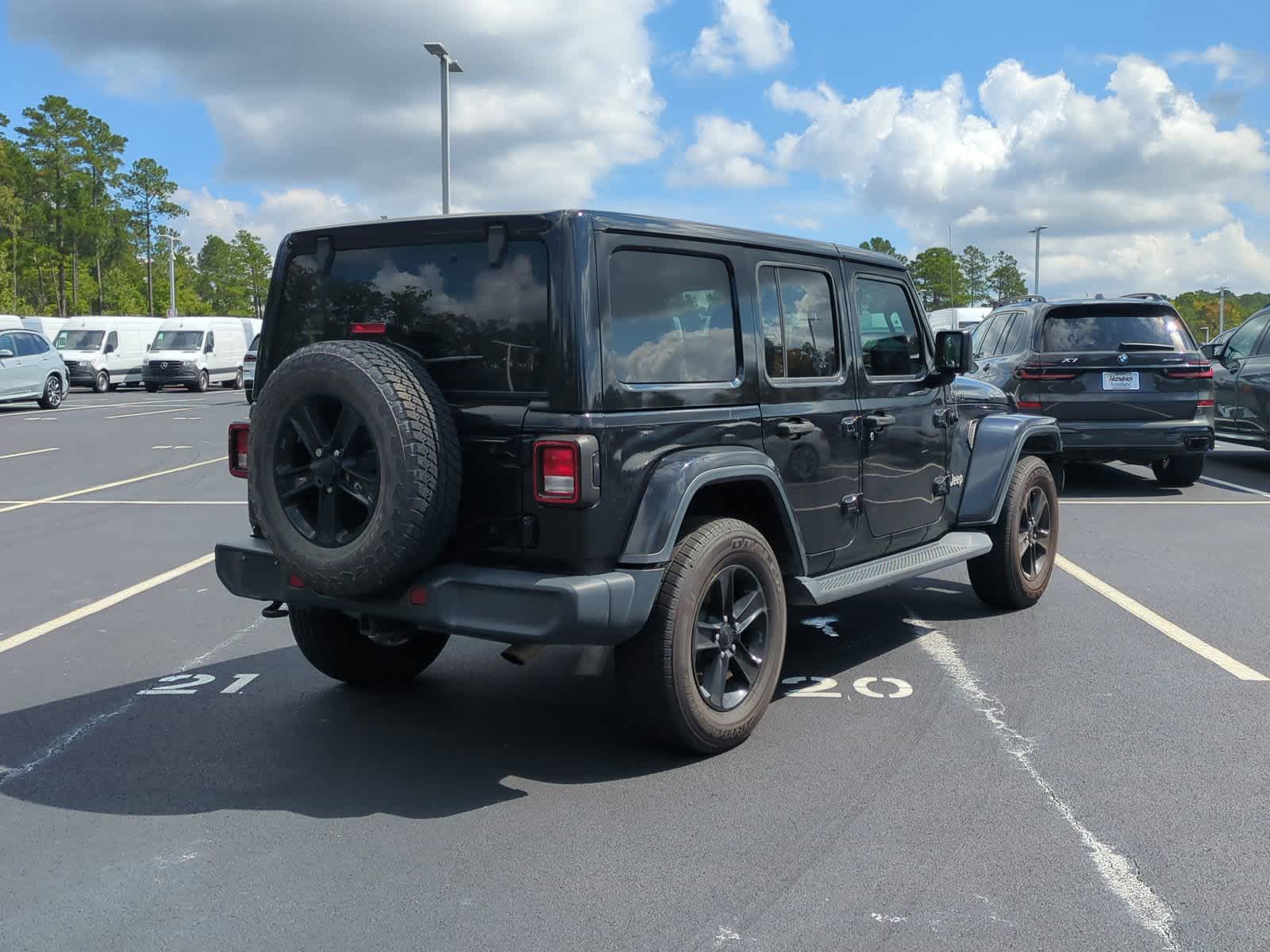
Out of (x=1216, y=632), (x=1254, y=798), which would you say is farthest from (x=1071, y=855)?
(x=1216, y=632)

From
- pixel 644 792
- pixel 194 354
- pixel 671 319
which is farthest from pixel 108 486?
pixel 194 354

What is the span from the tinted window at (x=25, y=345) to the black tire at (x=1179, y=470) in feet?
74.0

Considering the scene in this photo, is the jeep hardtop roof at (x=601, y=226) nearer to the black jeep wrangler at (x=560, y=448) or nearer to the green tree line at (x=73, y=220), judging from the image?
the black jeep wrangler at (x=560, y=448)

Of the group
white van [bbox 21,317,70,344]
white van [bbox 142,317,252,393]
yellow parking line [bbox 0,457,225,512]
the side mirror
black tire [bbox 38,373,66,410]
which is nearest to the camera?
the side mirror

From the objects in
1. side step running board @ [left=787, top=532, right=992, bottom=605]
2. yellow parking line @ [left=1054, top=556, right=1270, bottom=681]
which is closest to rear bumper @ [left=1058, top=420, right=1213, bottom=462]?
yellow parking line @ [left=1054, top=556, right=1270, bottom=681]

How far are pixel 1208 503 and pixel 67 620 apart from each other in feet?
30.7

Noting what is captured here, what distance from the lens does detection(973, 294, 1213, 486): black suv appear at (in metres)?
11.4

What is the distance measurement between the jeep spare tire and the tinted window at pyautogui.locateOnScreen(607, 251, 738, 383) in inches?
27.1

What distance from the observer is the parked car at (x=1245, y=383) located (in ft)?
43.0

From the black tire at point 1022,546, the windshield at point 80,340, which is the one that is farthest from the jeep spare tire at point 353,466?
the windshield at point 80,340

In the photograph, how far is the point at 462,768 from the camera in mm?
4473

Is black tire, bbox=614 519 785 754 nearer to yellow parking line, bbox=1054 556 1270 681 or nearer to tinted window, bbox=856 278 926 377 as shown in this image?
tinted window, bbox=856 278 926 377

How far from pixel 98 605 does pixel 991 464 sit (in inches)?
199

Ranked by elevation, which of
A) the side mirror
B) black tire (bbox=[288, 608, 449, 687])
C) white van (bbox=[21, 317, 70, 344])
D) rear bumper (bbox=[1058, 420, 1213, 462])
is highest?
white van (bbox=[21, 317, 70, 344])
